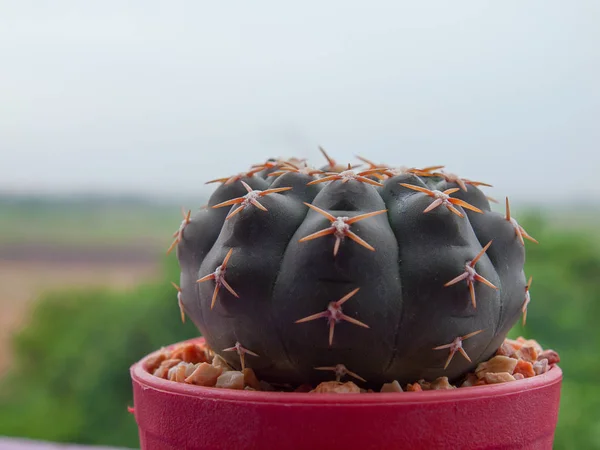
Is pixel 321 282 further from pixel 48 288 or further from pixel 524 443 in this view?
pixel 48 288

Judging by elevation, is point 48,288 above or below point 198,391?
below

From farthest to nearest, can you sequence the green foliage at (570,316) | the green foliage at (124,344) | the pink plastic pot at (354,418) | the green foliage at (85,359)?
the green foliage at (85,359) → the green foliage at (124,344) → the green foliage at (570,316) → the pink plastic pot at (354,418)

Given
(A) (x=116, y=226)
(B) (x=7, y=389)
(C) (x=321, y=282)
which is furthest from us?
(B) (x=7, y=389)

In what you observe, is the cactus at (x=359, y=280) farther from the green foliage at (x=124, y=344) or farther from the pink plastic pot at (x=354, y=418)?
the green foliage at (x=124, y=344)

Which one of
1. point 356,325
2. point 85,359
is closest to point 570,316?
point 356,325

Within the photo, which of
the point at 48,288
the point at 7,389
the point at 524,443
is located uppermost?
the point at 524,443

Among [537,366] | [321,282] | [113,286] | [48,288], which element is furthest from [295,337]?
[48,288]

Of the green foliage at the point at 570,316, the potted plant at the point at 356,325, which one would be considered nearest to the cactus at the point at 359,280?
the potted plant at the point at 356,325

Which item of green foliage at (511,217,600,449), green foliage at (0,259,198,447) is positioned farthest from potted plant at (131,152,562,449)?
green foliage at (0,259,198,447)
